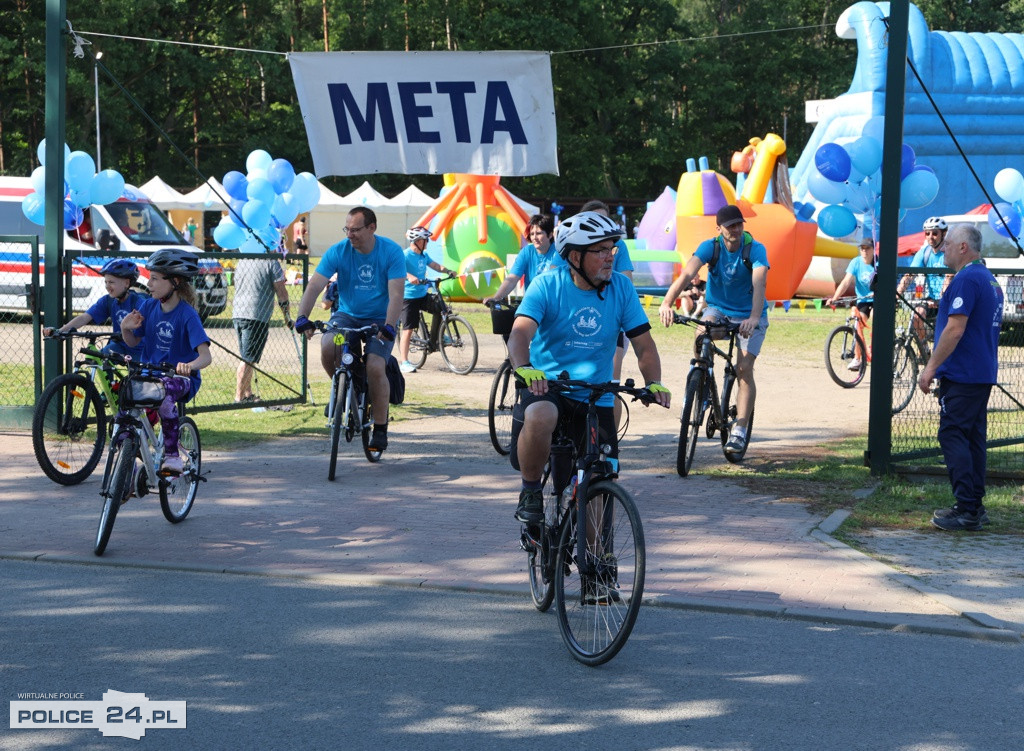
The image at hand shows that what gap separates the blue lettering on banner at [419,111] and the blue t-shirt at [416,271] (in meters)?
4.50

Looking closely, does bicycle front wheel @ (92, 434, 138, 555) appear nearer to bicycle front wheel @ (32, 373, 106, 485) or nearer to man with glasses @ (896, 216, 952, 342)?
bicycle front wheel @ (32, 373, 106, 485)

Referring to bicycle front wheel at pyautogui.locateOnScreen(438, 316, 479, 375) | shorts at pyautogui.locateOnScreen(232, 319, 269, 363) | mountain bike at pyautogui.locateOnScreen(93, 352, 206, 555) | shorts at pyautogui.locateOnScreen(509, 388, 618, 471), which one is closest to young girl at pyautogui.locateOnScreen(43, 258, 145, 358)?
mountain bike at pyautogui.locateOnScreen(93, 352, 206, 555)

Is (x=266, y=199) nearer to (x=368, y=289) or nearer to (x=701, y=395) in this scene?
(x=368, y=289)

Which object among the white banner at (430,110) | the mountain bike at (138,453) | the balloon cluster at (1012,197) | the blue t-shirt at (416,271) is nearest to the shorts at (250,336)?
the white banner at (430,110)

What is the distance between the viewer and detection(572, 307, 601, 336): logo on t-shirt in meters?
5.72

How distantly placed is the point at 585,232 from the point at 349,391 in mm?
4311

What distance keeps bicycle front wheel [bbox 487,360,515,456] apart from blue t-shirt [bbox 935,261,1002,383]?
3.66m

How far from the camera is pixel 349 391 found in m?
9.53

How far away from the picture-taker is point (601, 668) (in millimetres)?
5273

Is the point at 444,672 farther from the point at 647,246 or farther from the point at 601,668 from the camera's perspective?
the point at 647,246

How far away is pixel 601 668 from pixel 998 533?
3666mm

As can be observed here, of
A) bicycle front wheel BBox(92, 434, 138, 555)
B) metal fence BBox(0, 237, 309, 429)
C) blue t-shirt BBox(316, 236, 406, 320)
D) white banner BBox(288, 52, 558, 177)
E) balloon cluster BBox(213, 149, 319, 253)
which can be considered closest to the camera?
bicycle front wheel BBox(92, 434, 138, 555)

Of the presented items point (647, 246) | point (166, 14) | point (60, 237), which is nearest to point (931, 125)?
point (647, 246)

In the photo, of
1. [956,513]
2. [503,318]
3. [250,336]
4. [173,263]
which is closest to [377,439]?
[503,318]
